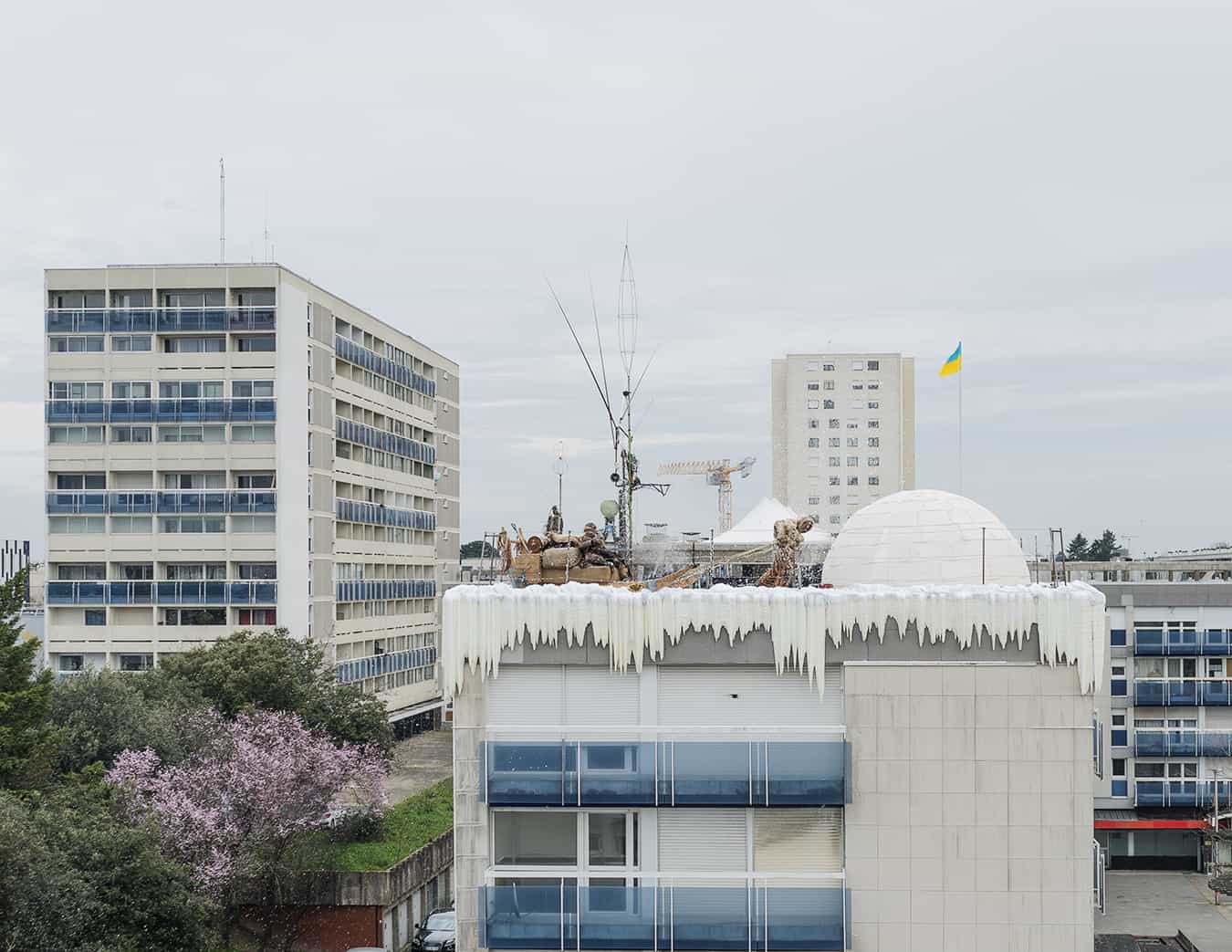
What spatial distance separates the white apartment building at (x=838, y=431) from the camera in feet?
429

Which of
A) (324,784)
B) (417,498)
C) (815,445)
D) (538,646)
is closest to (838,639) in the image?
(538,646)

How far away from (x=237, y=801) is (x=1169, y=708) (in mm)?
36530

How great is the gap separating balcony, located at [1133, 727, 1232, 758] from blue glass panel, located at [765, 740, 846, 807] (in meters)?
39.8

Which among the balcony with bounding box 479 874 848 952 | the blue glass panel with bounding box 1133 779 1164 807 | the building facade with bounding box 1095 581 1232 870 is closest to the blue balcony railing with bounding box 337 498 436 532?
the building facade with bounding box 1095 581 1232 870

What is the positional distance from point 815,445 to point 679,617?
116 meters

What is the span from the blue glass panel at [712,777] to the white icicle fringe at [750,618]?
1.32m

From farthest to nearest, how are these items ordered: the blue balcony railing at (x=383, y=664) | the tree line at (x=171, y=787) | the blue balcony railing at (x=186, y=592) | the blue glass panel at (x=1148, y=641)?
the blue balcony railing at (x=383, y=664)
the blue balcony railing at (x=186, y=592)
the blue glass panel at (x=1148, y=641)
the tree line at (x=171, y=787)

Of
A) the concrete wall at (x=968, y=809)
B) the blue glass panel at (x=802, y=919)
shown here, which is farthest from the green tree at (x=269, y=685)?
the concrete wall at (x=968, y=809)

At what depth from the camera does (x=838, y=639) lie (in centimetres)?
Answer: 1686

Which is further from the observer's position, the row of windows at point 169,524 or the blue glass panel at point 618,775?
the row of windows at point 169,524

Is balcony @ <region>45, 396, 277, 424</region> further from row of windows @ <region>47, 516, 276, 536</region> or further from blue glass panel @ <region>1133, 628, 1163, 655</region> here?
blue glass panel @ <region>1133, 628, 1163, 655</region>

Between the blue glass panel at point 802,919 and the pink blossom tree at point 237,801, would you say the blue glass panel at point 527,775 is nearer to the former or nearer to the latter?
the blue glass panel at point 802,919

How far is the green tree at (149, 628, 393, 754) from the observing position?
45.5 metres

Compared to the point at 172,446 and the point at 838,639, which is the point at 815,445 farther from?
the point at 838,639
